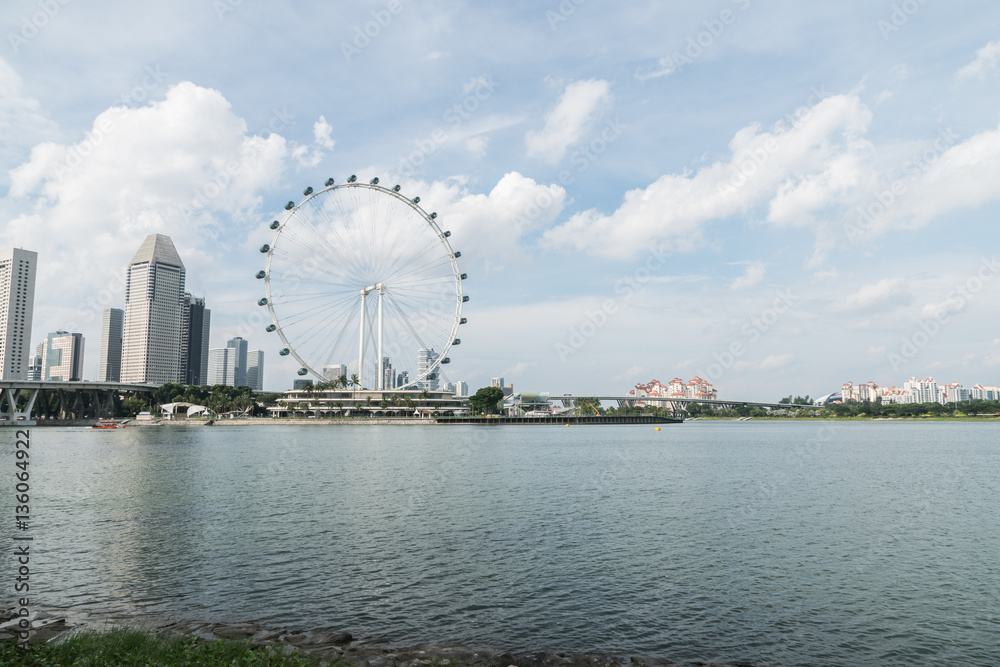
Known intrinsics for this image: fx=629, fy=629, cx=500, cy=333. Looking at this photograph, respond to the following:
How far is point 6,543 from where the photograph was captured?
28.4 metres

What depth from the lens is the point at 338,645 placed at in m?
17.0

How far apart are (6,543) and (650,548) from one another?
29.0 m

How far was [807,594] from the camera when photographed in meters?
21.9

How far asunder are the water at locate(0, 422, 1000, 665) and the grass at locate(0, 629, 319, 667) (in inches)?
145

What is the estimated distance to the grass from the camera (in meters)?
13.7

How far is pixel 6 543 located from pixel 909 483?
196 ft

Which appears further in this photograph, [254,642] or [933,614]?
[933,614]

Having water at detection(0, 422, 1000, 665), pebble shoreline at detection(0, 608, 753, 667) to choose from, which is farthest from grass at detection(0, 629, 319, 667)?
water at detection(0, 422, 1000, 665)

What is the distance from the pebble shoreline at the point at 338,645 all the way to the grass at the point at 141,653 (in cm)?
81

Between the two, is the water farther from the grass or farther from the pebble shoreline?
the grass

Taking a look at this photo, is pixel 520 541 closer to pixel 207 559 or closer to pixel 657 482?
pixel 207 559

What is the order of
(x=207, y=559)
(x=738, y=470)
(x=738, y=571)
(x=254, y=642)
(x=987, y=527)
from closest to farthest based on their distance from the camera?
(x=254, y=642) < (x=738, y=571) < (x=207, y=559) < (x=987, y=527) < (x=738, y=470)

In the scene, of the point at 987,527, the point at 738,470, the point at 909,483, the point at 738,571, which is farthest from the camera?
the point at 738,470

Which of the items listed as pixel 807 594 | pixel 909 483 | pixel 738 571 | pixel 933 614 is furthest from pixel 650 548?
pixel 909 483
